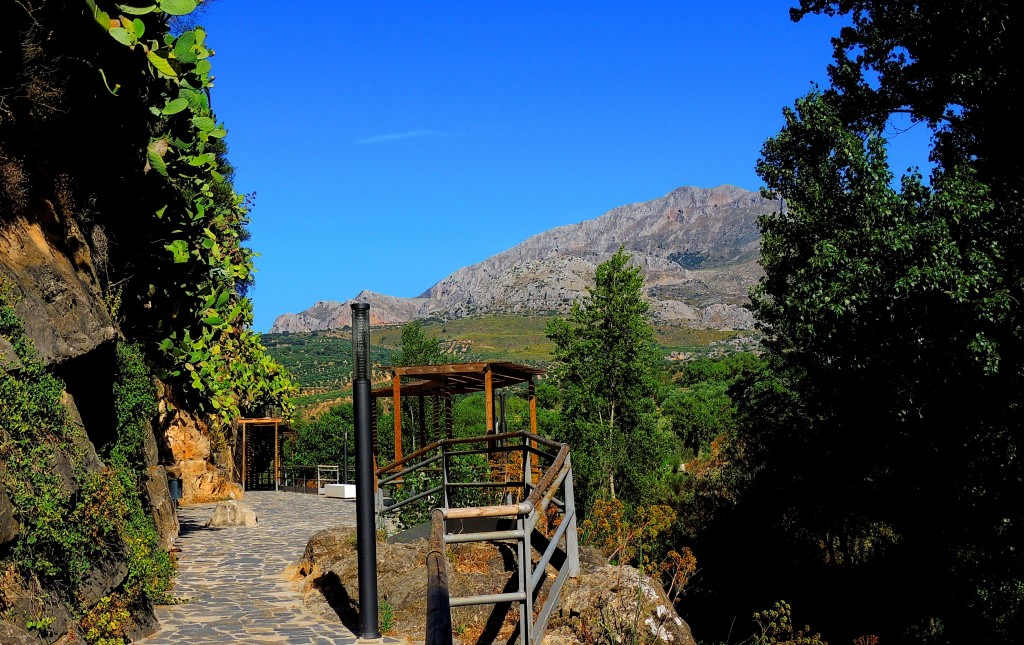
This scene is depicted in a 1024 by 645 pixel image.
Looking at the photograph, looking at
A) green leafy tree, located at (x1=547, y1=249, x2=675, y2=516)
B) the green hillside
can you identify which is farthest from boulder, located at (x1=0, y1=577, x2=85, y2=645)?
the green hillside

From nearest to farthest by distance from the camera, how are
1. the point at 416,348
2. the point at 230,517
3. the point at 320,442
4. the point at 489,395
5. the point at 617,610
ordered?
1. the point at 617,610
2. the point at 489,395
3. the point at 230,517
4. the point at 416,348
5. the point at 320,442

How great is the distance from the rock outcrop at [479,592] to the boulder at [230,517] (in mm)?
6587

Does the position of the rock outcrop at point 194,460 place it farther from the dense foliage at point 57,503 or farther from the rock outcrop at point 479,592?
the dense foliage at point 57,503

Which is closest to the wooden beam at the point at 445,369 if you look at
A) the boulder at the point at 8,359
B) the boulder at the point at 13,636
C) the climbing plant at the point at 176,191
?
the climbing plant at the point at 176,191

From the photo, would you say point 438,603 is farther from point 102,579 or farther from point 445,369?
point 445,369

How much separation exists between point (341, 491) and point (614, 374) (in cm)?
1524

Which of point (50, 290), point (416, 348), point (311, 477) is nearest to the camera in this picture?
point (50, 290)

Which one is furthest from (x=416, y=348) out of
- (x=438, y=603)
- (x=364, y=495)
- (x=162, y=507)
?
(x=438, y=603)

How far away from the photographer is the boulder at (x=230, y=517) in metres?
16.9

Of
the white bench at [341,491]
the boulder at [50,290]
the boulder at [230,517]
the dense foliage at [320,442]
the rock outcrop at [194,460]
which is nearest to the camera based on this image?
the boulder at [50,290]

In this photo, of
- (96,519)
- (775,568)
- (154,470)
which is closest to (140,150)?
(96,519)

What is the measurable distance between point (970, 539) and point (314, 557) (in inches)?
362

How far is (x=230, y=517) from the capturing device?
1697 centimetres

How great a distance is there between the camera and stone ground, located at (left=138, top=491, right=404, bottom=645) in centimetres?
784
